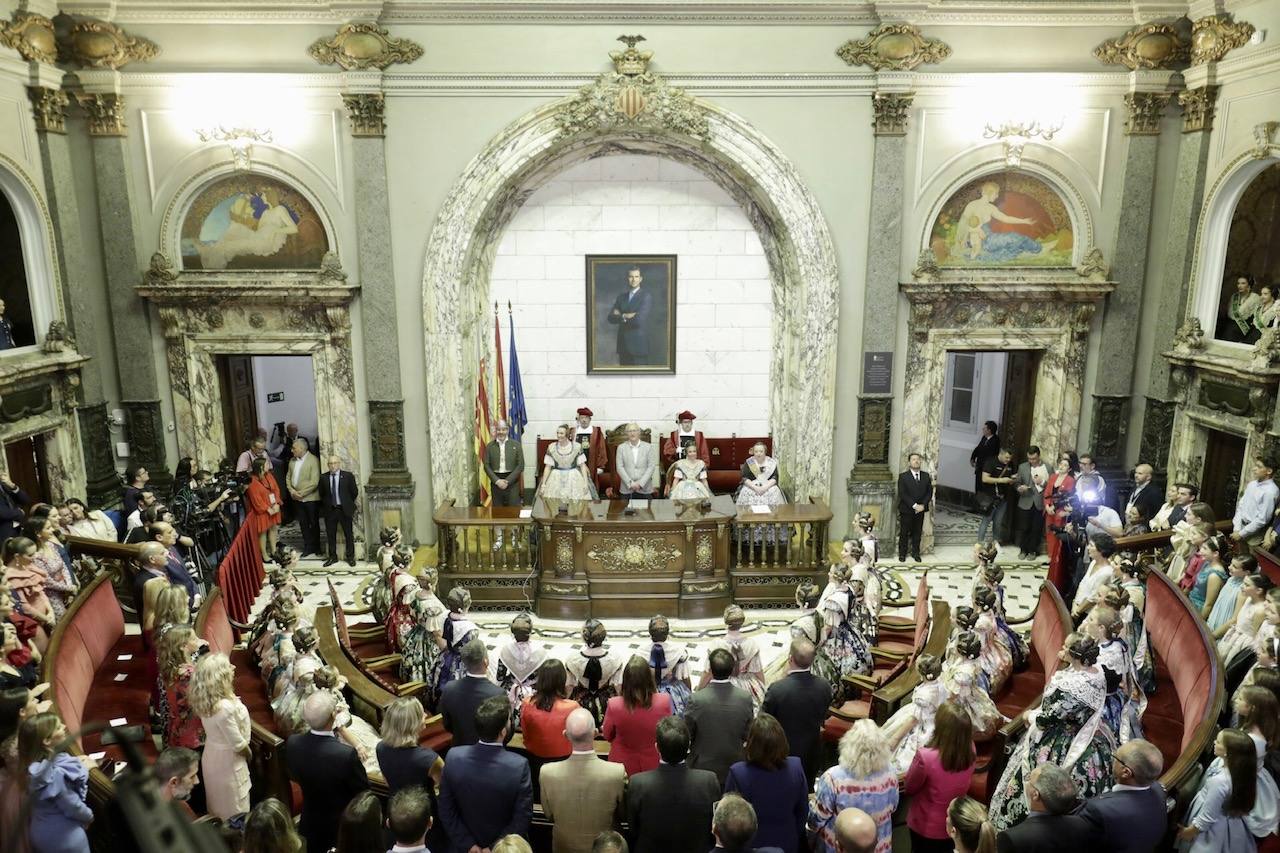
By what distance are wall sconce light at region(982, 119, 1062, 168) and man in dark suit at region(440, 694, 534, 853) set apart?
30.4 feet

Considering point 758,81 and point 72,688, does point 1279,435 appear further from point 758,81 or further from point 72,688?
point 72,688

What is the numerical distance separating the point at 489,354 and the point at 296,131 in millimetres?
3629

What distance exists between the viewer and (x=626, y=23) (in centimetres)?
1009

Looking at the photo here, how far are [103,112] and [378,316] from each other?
377 cm

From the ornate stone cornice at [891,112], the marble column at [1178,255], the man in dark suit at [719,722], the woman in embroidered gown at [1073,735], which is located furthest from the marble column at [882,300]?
the man in dark suit at [719,722]

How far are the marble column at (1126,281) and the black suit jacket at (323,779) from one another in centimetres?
992

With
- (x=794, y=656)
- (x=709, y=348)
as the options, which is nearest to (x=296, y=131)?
(x=709, y=348)

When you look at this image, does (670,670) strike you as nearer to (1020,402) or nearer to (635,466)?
(635,466)

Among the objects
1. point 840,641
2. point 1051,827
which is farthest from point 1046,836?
point 840,641

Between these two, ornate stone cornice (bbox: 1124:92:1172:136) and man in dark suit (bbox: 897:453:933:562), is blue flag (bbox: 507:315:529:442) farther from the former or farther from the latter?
ornate stone cornice (bbox: 1124:92:1172:136)

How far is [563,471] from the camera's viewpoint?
10.5 meters

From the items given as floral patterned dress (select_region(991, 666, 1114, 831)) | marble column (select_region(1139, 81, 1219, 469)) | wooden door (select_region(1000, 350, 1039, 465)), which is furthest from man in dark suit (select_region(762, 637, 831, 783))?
marble column (select_region(1139, 81, 1219, 469))

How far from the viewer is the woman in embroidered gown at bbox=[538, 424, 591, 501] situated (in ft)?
34.3

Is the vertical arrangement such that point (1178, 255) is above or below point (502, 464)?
above
